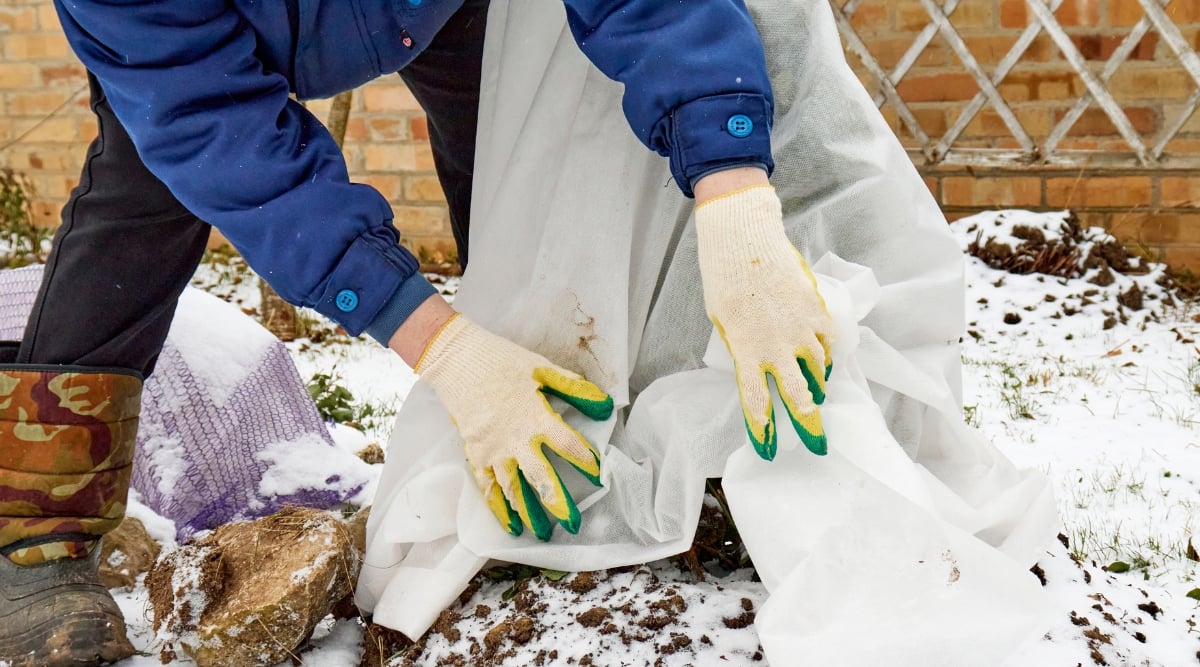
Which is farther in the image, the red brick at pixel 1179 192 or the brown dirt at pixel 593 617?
the red brick at pixel 1179 192

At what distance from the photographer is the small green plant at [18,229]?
376 centimetres

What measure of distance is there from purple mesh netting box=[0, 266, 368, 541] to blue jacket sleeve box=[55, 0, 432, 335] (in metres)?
0.69

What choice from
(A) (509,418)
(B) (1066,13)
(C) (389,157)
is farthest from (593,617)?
(C) (389,157)

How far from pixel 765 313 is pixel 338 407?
4.99 feet

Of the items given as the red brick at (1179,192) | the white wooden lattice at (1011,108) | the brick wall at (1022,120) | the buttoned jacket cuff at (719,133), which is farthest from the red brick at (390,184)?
the buttoned jacket cuff at (719,133)

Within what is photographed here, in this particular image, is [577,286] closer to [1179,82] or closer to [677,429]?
[677,429]

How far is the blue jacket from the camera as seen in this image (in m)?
1.09

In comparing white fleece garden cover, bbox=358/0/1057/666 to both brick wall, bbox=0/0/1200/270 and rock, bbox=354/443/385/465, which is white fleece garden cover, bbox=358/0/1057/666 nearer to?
rock, bbox=354/443/385/465

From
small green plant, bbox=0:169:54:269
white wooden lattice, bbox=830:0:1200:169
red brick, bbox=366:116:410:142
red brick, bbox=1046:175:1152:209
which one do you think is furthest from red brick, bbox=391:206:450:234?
red brick, bbox=1046:175:1152:209

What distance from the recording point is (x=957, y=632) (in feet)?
3.14

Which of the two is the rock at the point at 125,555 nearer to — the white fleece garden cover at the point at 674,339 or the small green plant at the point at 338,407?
the white fleece garden cover at the point at 674,339

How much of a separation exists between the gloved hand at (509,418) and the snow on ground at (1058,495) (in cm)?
11

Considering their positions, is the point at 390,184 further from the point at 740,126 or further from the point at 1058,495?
the point at 740,126

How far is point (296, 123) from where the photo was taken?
1180mm
